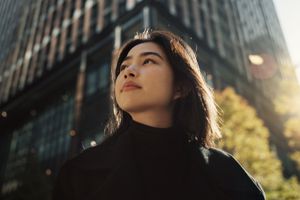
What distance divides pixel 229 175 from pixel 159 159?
0.39m

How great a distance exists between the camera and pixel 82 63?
26.1 m

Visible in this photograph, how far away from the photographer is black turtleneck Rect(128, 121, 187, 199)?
1641mm

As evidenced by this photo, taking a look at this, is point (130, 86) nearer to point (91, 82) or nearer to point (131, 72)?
point (131, 72)

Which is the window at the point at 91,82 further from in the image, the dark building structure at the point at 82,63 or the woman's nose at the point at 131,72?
the woman's nose at the point at 131,72

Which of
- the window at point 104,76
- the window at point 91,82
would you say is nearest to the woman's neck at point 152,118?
the window at point 104,76

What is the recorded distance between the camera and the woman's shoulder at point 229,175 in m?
1.72

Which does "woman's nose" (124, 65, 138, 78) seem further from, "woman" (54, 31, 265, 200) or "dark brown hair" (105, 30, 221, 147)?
"dark brown hair" (105, 30, 221, 147)

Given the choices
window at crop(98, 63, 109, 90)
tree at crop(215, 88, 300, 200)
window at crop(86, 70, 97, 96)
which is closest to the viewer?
tree at crop(215, 88, 300, 200)

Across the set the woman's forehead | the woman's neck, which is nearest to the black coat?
the woman's neck

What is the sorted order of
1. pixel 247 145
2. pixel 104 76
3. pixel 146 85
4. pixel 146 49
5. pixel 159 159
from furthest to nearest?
pixel 104 76
pixel 247 145
pixel 146 49
pixel 146 85
pixel 159 159

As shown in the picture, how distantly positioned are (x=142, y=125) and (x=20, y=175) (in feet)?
71.0

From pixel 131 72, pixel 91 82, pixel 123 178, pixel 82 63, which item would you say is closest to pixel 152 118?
pixel 131 72

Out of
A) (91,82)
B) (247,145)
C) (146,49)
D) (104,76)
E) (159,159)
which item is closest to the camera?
(159,159)

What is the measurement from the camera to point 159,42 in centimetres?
232
